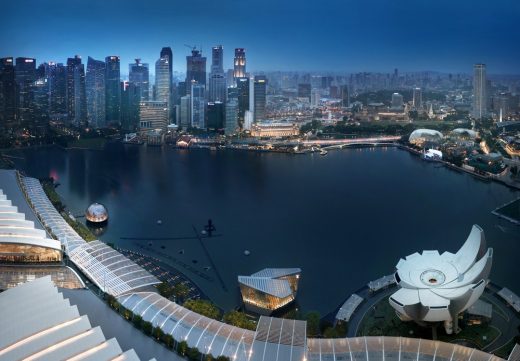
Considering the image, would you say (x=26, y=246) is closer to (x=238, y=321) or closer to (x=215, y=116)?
(x=238, y=321)

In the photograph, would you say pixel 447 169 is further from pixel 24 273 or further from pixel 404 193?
pixel 24 273

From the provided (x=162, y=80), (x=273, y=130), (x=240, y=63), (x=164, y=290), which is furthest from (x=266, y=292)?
(x=240, y=63)

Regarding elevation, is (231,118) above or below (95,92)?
below

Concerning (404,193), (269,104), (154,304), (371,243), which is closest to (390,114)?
(269,104)

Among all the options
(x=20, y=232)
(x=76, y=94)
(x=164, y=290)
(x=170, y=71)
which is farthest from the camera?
(x=170, y=71)

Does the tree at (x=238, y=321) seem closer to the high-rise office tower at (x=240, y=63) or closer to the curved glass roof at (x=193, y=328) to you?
the curved glass roof at (x=193, y=328)

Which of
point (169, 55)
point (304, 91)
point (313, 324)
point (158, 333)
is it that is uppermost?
point (169, 55)

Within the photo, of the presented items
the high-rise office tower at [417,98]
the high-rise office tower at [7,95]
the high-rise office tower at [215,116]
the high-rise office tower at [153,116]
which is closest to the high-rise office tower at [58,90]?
the high-rise office tower at [153,116]
